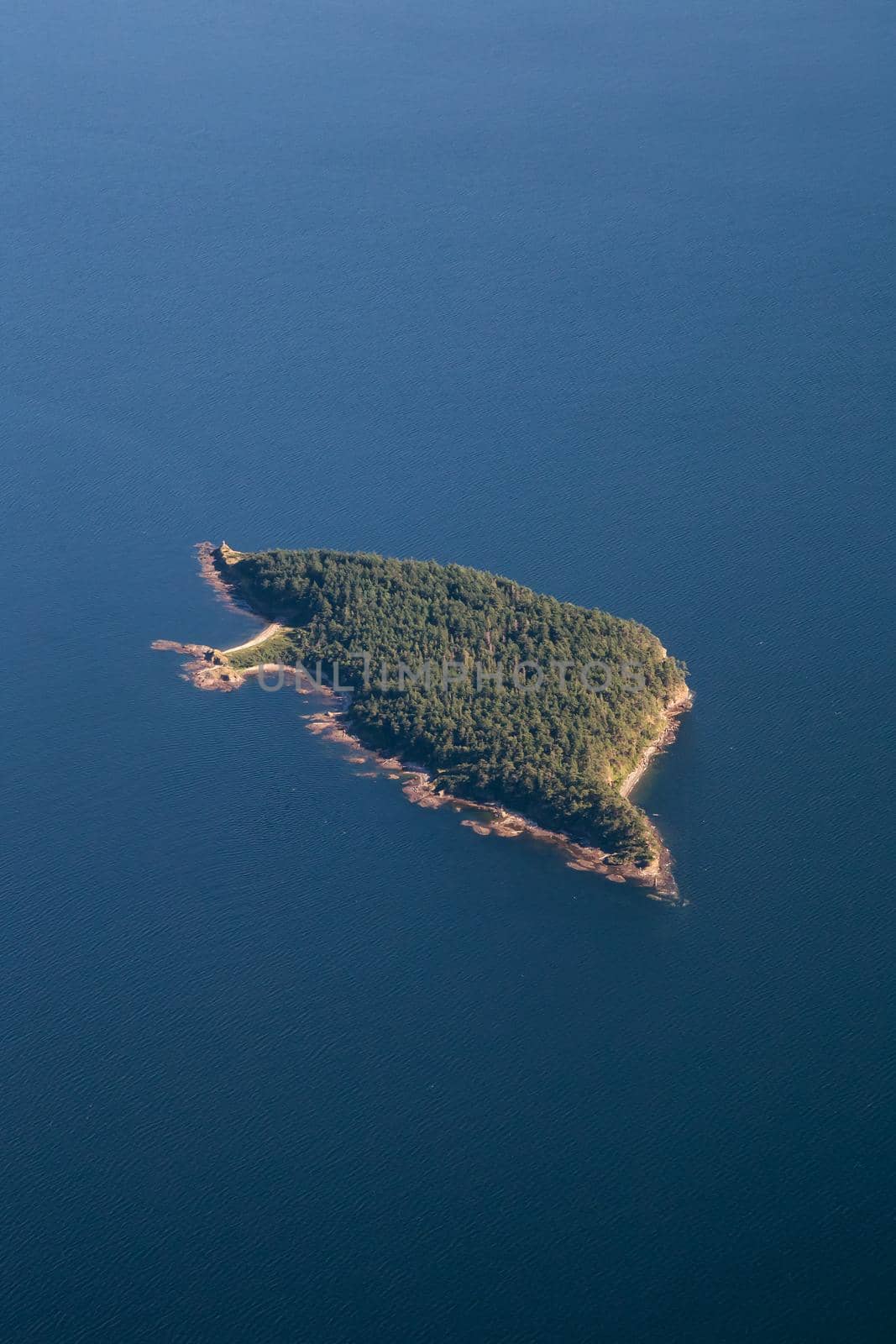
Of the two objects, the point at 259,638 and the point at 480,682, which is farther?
the point at 259,638

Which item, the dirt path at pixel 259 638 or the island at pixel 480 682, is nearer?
the island at pixel 480 682

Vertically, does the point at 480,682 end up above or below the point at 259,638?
below

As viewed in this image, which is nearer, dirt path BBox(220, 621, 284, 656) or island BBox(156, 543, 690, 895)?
island BBox(156, 543, 690, 895)

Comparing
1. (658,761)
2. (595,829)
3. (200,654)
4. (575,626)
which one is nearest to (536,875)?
(595,829)

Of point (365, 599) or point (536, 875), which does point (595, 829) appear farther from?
point (365, 599)
